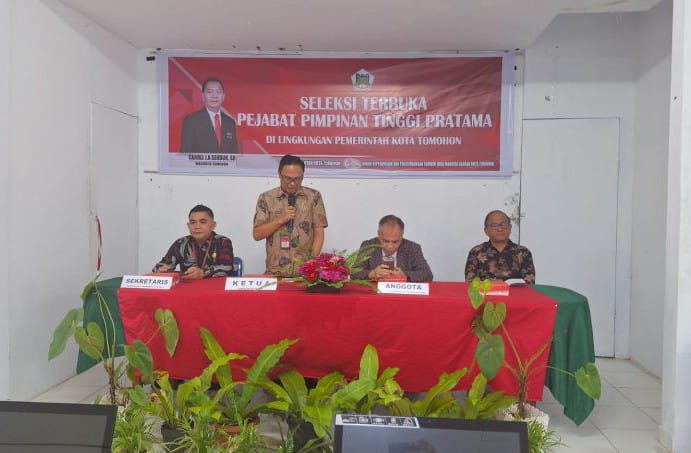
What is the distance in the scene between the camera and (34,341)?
126 inches

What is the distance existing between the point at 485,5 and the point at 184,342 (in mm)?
2717

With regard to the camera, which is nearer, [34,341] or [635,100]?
[34,341]

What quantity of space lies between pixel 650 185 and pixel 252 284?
3.12 meters

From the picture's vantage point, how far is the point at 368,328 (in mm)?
2496

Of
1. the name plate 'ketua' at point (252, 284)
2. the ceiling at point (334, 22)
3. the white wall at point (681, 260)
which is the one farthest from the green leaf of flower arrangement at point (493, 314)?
the ceiling at point (334, 22)

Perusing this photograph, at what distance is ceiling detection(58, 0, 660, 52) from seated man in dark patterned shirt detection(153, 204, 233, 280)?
4.60 feet

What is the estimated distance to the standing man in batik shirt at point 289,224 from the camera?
3512 mm

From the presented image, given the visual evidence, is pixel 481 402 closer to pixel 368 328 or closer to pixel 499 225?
pixel 368 328

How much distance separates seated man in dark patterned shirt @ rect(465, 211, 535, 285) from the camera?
129 inches

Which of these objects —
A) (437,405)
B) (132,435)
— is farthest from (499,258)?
(132,435)

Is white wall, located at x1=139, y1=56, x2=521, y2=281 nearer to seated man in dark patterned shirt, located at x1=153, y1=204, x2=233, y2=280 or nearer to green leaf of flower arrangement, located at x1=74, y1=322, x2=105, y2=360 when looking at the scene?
seated man in dark patterned shirt, located at x1=153, y1=204, x2=233, y2=280

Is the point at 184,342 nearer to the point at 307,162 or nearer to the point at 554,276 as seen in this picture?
the point at 307,162

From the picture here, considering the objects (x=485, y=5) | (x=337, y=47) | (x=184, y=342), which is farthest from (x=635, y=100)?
(x=184, y=342)

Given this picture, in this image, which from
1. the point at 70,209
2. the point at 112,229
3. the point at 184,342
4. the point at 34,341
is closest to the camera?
the point at 184,342
